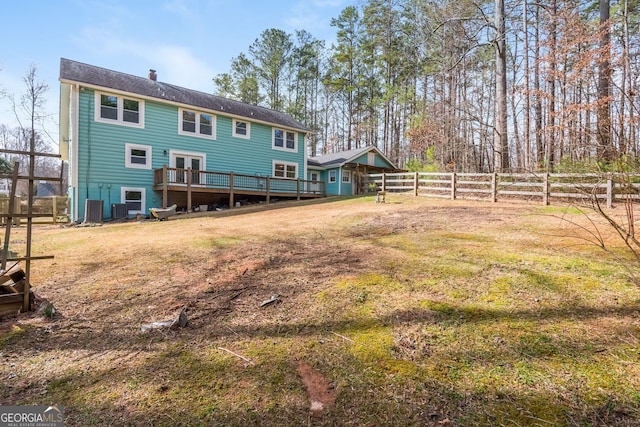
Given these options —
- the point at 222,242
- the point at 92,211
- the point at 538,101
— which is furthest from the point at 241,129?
the point at 538,101

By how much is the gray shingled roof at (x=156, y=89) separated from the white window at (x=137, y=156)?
2.41 metres

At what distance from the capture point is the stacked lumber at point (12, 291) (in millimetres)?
3047

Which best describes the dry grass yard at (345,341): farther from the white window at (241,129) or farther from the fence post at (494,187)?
the white window at (241,129)

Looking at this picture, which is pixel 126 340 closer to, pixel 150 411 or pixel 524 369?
pixel 150 411

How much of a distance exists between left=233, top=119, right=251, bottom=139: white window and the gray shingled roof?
0.42m

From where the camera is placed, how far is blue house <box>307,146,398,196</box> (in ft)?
67.7

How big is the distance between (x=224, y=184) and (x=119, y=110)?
5550mm

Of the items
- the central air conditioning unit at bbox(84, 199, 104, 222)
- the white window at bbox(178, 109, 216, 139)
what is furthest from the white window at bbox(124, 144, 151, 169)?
the central air conditioning unit at bbox(84, 199, 104, 222)

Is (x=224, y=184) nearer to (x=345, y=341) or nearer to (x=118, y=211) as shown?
(x=118, y=211)

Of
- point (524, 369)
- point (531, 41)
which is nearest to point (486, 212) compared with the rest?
point (524, 369)

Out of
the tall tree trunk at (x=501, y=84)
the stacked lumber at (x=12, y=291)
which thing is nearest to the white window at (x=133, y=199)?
the stacked lumber at (x=12, y=291)

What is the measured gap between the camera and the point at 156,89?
48.4 feet

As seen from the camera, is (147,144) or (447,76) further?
(447,76)

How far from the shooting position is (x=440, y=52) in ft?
69.1
